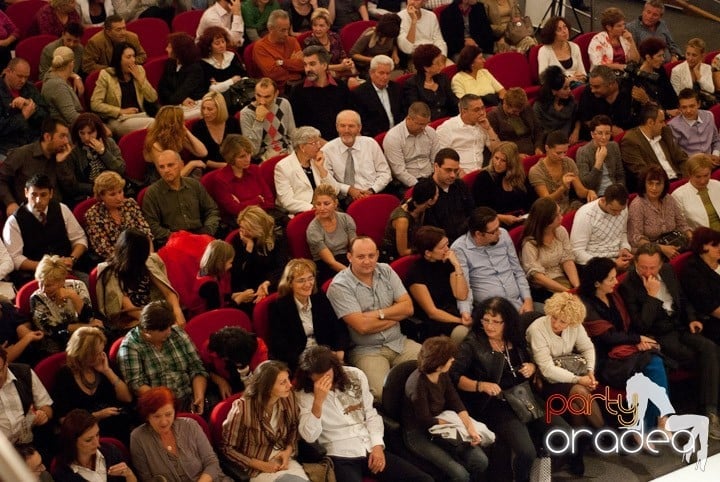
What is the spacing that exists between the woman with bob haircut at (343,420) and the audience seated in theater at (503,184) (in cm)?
181

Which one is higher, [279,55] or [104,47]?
[104,47]

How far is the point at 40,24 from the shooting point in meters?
6.33

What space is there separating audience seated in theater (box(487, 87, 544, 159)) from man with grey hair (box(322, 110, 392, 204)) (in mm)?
873

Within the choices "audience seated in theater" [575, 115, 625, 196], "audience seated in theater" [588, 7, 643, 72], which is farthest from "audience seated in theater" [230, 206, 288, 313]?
"audience seated in theater" [588, 7, 643, 72]

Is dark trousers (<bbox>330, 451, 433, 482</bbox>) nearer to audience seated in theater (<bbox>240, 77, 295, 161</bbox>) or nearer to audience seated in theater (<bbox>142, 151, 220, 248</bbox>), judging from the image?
audience seated in theater (<bbox>142, 151, 220, 248</bbox>)

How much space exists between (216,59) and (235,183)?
131cm

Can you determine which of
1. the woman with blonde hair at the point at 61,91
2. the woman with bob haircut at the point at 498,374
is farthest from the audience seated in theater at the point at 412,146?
the woman with blonde hair at the point at 61,91

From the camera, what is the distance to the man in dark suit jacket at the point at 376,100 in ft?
19.9

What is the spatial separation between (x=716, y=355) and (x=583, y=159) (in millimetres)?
1522

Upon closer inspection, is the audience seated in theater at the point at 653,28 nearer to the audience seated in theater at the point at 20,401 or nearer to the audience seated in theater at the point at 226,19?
the audience seated in theater at the point at 226,19

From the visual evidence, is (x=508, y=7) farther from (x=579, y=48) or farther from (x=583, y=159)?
(x=583, y=159)

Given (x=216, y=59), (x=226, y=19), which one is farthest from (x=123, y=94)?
(x=226, y=19)

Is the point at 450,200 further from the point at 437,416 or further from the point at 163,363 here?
the point at 163,363

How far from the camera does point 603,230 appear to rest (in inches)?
205
